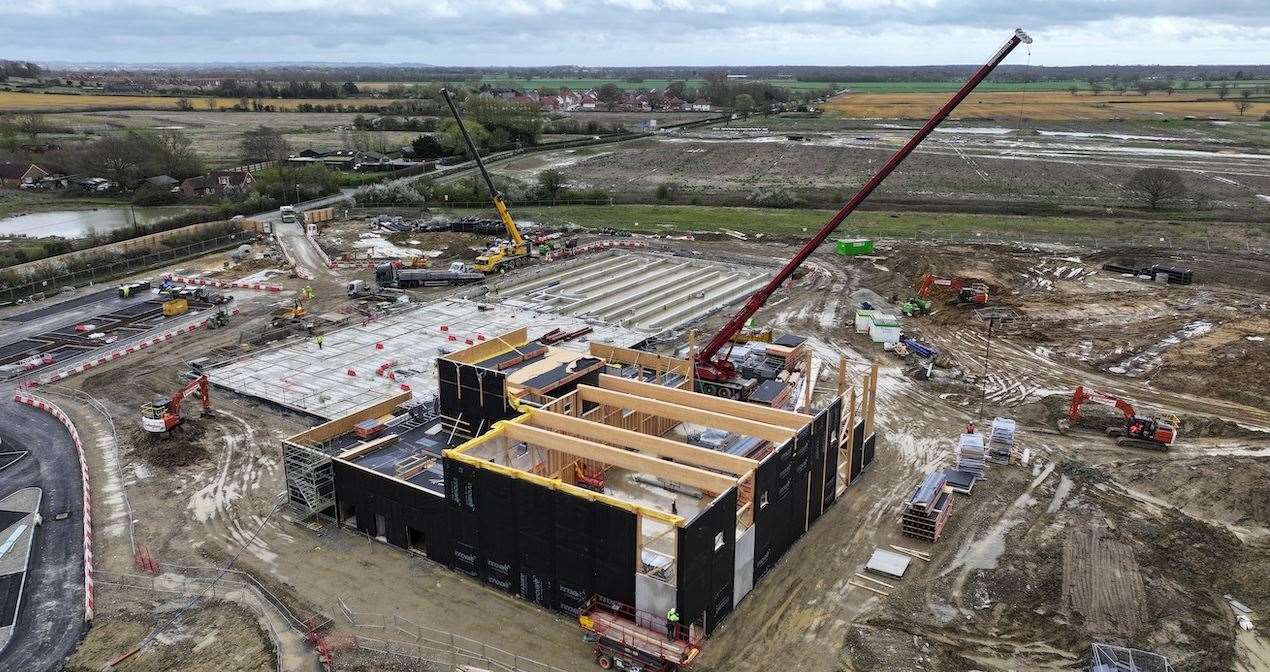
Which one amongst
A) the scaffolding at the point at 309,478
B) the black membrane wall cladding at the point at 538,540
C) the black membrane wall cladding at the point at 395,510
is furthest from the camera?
the scaffolding at the point at 309,478

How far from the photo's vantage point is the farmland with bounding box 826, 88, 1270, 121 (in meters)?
148

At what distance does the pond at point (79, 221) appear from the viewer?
6519 cm

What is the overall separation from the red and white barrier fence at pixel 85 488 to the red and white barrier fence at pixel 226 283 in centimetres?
1624

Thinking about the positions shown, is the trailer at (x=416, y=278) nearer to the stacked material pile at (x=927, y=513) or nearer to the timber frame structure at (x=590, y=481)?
the timber frame structure at (x=590, y=481)

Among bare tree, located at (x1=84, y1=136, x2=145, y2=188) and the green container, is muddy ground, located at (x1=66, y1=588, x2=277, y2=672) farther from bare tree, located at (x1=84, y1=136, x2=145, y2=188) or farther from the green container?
bare tree, located at (x1=84, y1=136, x2=145, y2=188)

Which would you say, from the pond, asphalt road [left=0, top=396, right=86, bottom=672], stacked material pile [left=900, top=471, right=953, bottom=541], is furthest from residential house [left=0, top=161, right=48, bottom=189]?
stacked material pile [left=900, top=471, right=953, bottom=541]

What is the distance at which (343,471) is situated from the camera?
22875mm

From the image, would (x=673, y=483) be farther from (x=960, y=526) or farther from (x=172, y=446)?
(x=172, y=446)

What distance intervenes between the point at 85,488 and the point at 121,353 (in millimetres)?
14220

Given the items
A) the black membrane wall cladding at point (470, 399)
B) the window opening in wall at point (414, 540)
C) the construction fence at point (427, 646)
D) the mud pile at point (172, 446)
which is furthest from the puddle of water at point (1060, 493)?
the mud pile at point (172, 446)

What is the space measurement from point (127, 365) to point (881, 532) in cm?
3214

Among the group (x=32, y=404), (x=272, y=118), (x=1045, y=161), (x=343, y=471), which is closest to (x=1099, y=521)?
(x=343, y=471)

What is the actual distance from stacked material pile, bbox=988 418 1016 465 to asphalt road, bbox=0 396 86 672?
26164mm

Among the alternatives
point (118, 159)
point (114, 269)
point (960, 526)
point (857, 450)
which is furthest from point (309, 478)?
point (118, 159)
